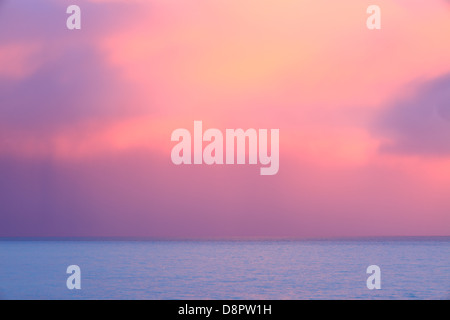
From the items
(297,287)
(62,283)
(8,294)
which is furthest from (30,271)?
(297,287)

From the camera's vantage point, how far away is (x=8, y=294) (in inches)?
684

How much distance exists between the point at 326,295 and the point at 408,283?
6058 millimetres

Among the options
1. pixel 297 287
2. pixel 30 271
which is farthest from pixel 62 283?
pixel 297 287

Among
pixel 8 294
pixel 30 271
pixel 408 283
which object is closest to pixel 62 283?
pixel 8 294

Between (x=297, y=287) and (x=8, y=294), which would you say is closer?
(x=8, y=294)

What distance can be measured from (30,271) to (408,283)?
1647 centimetres
